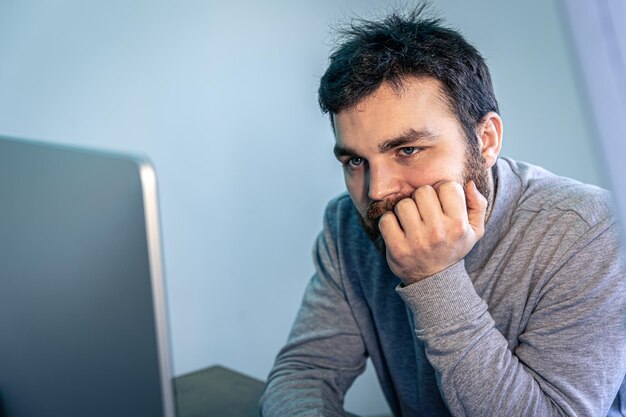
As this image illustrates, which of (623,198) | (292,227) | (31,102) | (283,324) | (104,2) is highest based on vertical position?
(104,2)

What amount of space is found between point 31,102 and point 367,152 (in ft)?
4.05

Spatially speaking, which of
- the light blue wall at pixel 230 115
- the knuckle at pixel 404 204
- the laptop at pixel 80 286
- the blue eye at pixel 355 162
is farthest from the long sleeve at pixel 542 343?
the light blue wall at pixel 230 115

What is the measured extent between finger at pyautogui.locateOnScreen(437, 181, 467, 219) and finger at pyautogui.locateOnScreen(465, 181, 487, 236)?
3cm

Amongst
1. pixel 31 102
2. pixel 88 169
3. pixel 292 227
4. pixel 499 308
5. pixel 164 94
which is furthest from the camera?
pixel 292 227

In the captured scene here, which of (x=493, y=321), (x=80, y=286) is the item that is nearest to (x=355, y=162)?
(x=493, y=321)

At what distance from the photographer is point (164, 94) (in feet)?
7.59

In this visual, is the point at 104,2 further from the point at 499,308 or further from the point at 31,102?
the point at 499,308

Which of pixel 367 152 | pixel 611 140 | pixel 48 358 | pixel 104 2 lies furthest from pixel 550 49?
pixel 48 358

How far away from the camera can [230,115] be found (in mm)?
2461

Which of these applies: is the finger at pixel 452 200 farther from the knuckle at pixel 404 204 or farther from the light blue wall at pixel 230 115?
the light blue wall at pixel 230 115

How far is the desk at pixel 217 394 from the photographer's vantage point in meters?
1.29

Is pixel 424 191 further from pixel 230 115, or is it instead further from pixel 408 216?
pixel 230 115

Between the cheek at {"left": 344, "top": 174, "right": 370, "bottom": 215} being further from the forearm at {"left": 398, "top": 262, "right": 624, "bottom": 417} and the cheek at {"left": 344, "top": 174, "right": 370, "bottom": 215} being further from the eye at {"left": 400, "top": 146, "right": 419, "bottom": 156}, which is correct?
the forearm at {"left": 398, "top": 262, "right": 624, "bottom": 417}

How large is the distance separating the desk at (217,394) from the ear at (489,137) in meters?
0.51
